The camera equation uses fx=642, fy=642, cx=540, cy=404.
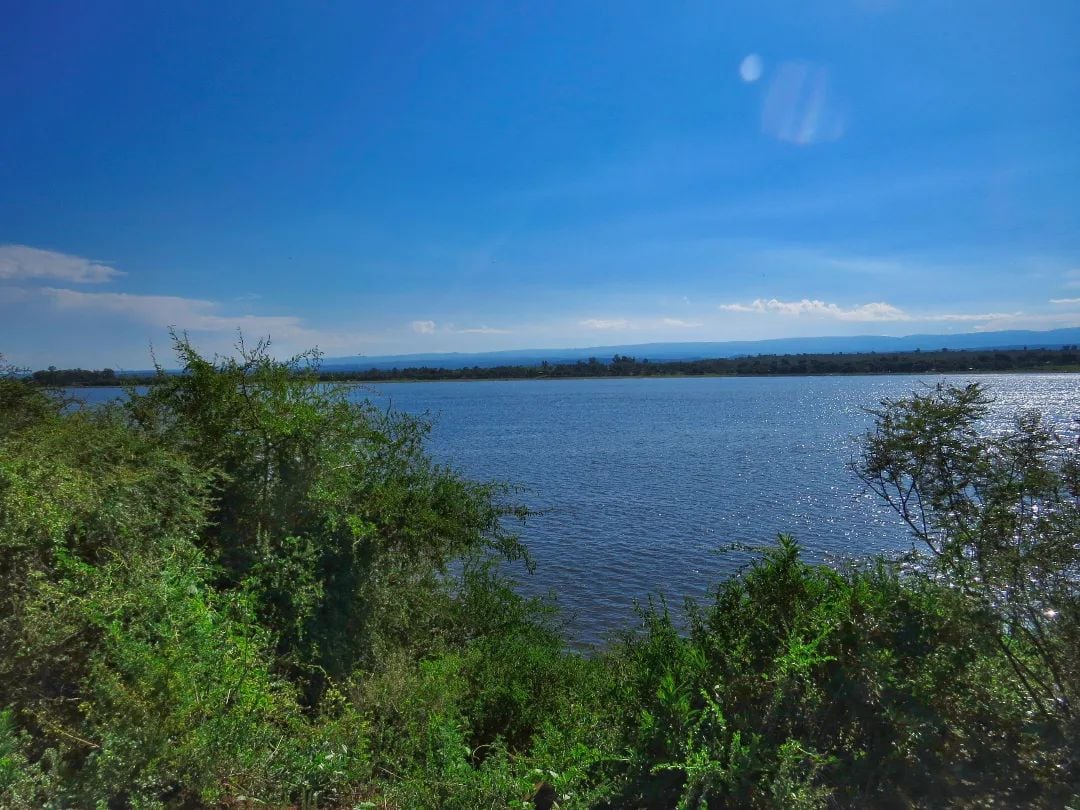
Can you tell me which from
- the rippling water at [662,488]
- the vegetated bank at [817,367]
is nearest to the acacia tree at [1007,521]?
the rippling water at [662,488]

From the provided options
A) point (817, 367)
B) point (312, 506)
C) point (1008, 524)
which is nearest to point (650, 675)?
point (1008, 524)

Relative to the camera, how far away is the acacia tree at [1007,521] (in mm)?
3586

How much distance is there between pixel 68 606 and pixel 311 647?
11.8 ft

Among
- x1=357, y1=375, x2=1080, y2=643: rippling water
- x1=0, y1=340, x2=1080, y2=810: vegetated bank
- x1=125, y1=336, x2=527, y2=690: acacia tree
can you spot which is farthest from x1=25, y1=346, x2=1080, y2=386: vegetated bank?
x1=0, y1=340, x2=1080, y2=810: vegetated bank

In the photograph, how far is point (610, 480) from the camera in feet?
105

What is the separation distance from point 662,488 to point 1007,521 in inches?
1024

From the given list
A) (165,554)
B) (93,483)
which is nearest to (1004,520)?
(165,554)

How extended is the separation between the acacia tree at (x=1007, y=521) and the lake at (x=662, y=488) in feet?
1.31

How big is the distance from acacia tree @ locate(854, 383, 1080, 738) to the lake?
399 mm

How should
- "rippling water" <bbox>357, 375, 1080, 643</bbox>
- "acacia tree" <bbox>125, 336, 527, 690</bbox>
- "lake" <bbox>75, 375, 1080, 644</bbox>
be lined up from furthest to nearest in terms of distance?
"rippling water" <bbox>357, 375, 1080, 643</bbox>
"lake" <bbox>75, 375, 1080, 644</bbox>
"acacia tree" <bbox>125, 336, 527, 690</bbox>

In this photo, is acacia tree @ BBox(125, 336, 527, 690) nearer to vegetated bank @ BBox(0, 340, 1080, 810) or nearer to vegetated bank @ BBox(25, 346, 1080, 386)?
vegetated bank @ BBox(0, 340, 1080, 810)

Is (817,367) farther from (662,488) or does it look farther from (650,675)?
(650,675)

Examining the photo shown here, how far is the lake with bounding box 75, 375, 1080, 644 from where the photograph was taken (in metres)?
17.5

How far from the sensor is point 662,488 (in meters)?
29.7
